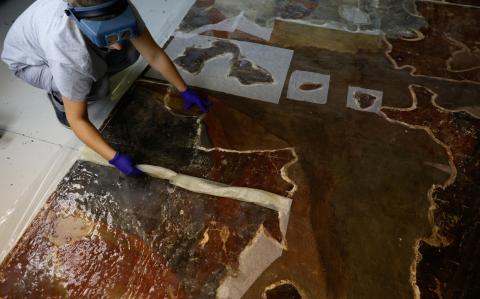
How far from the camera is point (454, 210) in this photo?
1.20 metres

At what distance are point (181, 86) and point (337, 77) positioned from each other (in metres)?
0.72

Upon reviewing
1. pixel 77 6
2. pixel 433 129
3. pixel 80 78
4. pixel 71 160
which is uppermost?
pixel 77 6

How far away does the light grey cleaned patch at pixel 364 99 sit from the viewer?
148 cm

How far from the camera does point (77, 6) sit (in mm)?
877

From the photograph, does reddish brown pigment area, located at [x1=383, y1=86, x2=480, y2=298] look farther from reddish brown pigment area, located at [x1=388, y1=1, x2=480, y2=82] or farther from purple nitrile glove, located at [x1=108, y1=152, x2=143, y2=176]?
purple nitrile glove, located at [x1=108, y1=152, x2=143, y2=176]

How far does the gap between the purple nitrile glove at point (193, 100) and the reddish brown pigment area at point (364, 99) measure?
657 millimetres

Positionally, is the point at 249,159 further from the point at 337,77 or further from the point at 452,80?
the point at 452,80

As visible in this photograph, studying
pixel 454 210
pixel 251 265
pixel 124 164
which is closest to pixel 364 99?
pixel 454 210

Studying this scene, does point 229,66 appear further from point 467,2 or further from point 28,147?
point 467,2

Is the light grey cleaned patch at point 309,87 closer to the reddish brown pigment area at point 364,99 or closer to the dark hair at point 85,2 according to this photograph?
the reddish brown pigment area at point 364,99

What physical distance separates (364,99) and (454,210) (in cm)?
57

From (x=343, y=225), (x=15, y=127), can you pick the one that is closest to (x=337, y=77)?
(x=343, y=225)

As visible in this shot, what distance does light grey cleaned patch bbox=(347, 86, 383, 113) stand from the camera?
1.48 metres

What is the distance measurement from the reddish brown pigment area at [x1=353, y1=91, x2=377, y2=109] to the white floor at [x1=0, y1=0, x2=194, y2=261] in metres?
1.00
